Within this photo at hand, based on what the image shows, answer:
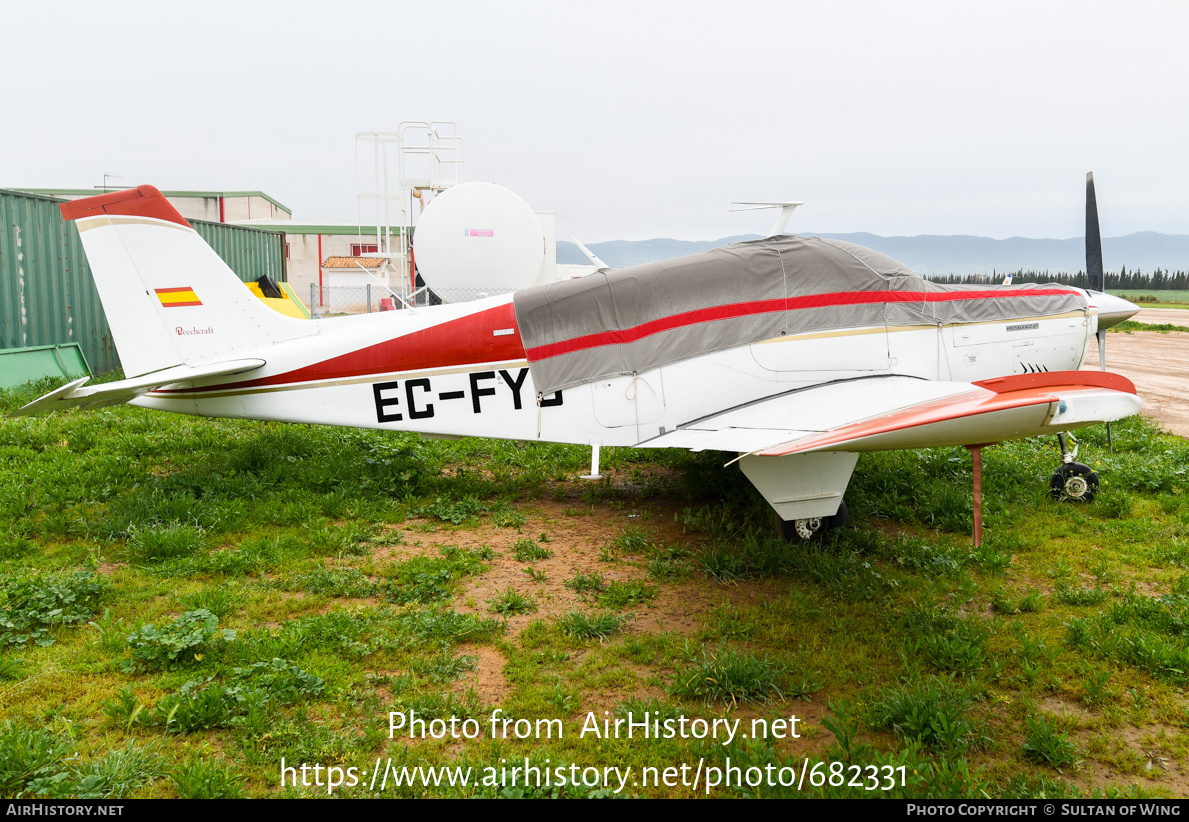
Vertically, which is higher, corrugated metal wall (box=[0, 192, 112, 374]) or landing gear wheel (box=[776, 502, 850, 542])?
corrugated metal wall (box=[0, 192, 112, 374])

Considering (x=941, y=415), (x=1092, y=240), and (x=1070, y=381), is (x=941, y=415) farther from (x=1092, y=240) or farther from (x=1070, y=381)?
(x=1092, y=240)

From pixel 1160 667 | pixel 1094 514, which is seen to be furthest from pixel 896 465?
pixel 1160 667

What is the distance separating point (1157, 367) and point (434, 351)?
16.6 metres

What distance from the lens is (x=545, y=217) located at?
54.4 ft

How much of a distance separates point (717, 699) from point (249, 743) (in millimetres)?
2106

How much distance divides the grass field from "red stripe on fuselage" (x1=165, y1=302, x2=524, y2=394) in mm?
1049

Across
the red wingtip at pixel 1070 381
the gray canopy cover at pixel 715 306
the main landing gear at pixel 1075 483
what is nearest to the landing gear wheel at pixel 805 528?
the gray canopy cover at pixel 715 306

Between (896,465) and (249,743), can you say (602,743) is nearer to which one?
(249,743)

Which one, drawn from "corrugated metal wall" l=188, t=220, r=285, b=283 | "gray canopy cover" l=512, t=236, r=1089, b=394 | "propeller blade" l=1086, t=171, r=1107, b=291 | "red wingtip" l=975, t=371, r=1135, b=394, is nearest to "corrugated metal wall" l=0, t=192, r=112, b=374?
"corrugated metal wall" l=188, t=220, r=285, b=283

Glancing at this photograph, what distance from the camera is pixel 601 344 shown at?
5.62 meters

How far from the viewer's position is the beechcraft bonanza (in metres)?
5.52

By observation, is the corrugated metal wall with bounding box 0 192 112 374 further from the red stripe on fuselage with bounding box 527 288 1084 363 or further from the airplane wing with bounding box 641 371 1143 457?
the airplane wing with bounding box 641 371 1143 457

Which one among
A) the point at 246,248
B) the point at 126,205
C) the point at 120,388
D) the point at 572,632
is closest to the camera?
the point at 572,632

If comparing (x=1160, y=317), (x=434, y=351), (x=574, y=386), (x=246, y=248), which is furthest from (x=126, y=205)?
(x=1160, y=317)
